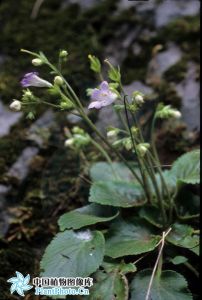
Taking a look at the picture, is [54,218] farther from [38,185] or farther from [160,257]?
[160,257]

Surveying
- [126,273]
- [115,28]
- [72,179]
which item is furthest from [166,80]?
[126,273]

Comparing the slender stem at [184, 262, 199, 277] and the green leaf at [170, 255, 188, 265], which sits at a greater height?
the green leaf at [170, 255, 188, 265]

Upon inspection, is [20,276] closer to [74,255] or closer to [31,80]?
[74,255]

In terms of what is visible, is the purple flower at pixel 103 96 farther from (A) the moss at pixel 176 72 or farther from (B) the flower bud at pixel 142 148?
(A) the moss at pixel 176 72

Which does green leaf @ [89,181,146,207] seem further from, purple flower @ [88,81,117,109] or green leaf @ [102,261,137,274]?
purple flower @ [88,81,117,109]

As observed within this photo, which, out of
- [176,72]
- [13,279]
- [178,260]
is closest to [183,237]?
[178,260]

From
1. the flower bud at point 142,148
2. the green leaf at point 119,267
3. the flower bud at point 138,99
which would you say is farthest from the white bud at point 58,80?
the green leaf at point 119,267

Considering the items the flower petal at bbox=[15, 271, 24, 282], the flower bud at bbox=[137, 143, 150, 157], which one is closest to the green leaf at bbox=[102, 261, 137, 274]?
the flower petal at bbox=[15, 271, 24, 282]
